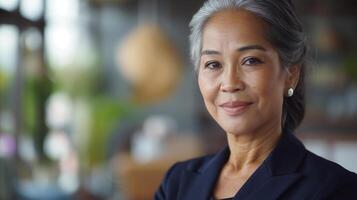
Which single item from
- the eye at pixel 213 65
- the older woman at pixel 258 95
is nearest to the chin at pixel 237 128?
the older woman at pixel 258 95

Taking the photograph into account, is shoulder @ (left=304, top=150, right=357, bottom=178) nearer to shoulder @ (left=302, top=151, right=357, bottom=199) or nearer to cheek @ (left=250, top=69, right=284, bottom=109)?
shoulder @ (left=302, top=151, right=357, bottom=199)

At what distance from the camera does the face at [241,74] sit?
3.35 feet

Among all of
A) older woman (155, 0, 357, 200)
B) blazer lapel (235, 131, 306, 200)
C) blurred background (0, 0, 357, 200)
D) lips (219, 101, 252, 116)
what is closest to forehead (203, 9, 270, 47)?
older woman (155, 0, 357, 200)

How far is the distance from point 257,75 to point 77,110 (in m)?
5.82

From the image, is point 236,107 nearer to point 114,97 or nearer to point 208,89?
point 208,89

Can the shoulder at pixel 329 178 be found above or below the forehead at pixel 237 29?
below

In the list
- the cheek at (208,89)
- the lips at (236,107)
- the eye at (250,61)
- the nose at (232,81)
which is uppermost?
the eye at (250,61)

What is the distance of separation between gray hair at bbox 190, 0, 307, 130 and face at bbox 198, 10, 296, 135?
0.01 meters

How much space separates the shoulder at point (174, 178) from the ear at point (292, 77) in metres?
0.27

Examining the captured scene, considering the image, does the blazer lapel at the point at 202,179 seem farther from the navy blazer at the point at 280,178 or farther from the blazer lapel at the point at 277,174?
the blazer lapel at the point at 277,174

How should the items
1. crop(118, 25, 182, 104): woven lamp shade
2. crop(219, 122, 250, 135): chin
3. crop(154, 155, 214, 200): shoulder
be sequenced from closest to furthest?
crop(219, 122, 250, 135): chin < crop(154, 155, 214, 200): shoulder < crop(118, 25, 182, 104): woven lamp shade

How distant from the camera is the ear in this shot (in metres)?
1.09

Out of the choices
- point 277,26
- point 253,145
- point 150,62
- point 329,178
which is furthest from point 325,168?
point 150,62

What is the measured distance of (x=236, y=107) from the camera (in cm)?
103
